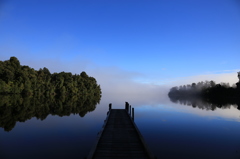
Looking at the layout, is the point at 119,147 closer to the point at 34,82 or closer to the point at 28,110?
the point at 28,110

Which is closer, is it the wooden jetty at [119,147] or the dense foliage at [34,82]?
the wooden jetty at [119,147]

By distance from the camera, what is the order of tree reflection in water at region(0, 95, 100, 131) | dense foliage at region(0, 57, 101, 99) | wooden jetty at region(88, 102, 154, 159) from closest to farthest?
wooden jetty at region(88, 102, 154, 159), tree reflection in water at region(0, 95, 100, 131), dense foliage at region(0, 57, 101, 99)

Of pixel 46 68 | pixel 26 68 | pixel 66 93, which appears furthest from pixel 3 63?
pixel 46 68

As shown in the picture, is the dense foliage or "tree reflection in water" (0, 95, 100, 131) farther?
the dense foliage

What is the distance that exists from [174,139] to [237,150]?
508 centimetres

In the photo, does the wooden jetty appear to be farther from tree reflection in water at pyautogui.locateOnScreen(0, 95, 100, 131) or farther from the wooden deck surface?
tree reflection in water at pyautogui.locateOnScreen(0, 95, 100, 131)

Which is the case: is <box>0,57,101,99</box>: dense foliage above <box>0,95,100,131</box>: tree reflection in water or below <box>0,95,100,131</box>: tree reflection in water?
above

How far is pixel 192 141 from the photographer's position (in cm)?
1545

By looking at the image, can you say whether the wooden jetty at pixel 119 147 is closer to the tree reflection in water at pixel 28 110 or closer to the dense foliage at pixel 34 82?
the tree reflection in water at pixel 28 110

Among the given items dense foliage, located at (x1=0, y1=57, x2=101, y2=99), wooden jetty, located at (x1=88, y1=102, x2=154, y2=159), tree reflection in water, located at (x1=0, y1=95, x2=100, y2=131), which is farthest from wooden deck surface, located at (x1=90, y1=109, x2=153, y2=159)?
dense foliage, located at (x1=0, y1=57, x2=101, y2=99)

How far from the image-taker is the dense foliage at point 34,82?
213ft

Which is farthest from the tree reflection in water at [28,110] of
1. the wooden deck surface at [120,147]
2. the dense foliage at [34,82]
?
the dense foliage at [34,82]

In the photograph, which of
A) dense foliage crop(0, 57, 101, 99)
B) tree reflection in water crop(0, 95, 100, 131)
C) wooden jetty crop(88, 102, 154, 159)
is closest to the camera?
wooden jetty crop(88, 102, 154, 159)

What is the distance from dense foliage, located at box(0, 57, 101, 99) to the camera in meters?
64.8
